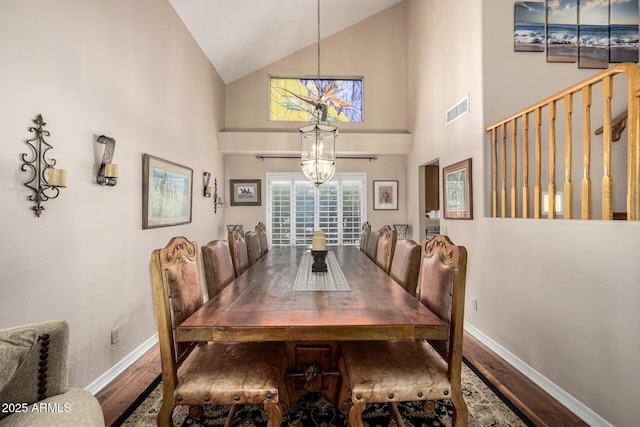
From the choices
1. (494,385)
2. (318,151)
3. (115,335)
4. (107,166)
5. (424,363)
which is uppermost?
(318,151)

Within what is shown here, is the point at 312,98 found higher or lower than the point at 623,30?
higher

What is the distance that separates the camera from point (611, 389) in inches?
Result: 61.4

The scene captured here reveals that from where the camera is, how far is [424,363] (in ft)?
4.62

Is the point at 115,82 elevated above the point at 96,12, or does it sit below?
below

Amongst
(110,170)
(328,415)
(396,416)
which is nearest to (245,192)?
(110,170)

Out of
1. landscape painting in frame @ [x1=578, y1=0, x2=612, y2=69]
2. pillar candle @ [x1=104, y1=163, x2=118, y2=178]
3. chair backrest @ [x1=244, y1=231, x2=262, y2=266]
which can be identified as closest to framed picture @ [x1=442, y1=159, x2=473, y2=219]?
landscape painting in frame @ [x1=578, y1=0, x2=612, y2=69]

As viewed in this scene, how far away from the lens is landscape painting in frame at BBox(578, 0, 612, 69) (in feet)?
9.34

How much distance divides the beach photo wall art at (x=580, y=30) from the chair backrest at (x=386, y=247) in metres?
2.20

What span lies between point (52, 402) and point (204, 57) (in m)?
4.27

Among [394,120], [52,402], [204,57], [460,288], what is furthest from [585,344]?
[204,57]

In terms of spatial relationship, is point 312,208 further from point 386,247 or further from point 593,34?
point 593,34

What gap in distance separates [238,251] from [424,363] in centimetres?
176

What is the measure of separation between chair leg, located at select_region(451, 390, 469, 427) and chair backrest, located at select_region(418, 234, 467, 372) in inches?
4.4

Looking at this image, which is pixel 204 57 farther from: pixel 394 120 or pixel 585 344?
pixel 585 344
